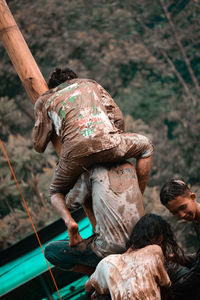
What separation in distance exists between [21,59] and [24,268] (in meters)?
2.54

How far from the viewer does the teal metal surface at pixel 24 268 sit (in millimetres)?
3965

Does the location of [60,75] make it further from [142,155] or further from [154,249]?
[154,249]

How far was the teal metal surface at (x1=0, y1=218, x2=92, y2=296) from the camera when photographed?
3.96 metres

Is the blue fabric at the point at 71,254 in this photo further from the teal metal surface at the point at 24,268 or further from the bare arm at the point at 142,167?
the teal metal surface at the point at 24,268

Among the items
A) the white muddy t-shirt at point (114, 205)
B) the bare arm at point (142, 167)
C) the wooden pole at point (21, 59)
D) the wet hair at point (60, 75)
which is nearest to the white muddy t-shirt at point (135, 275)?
the white muddy t-shirt at point (114, 205)

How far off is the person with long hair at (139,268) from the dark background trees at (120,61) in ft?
26.2

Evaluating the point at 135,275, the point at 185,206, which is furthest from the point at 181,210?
the point at 135,275

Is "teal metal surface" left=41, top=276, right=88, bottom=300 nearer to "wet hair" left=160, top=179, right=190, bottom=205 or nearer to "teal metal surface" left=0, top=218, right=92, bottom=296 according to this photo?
"teal metal surface" left=0, top=218, right=92, bottom=296

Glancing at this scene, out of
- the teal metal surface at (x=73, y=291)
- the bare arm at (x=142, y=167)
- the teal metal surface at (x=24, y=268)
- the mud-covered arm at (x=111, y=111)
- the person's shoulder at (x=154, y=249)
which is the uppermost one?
the mud-covered arm at (x=111, y=111)

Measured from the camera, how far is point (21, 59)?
10.3ft

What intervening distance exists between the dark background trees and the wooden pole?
7.06 metres

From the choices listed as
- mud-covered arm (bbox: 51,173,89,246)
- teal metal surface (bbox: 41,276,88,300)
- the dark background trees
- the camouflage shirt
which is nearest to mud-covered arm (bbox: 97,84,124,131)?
the camouflage shirt

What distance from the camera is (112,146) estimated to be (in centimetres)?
237

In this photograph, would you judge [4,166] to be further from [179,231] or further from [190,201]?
[190,201]
